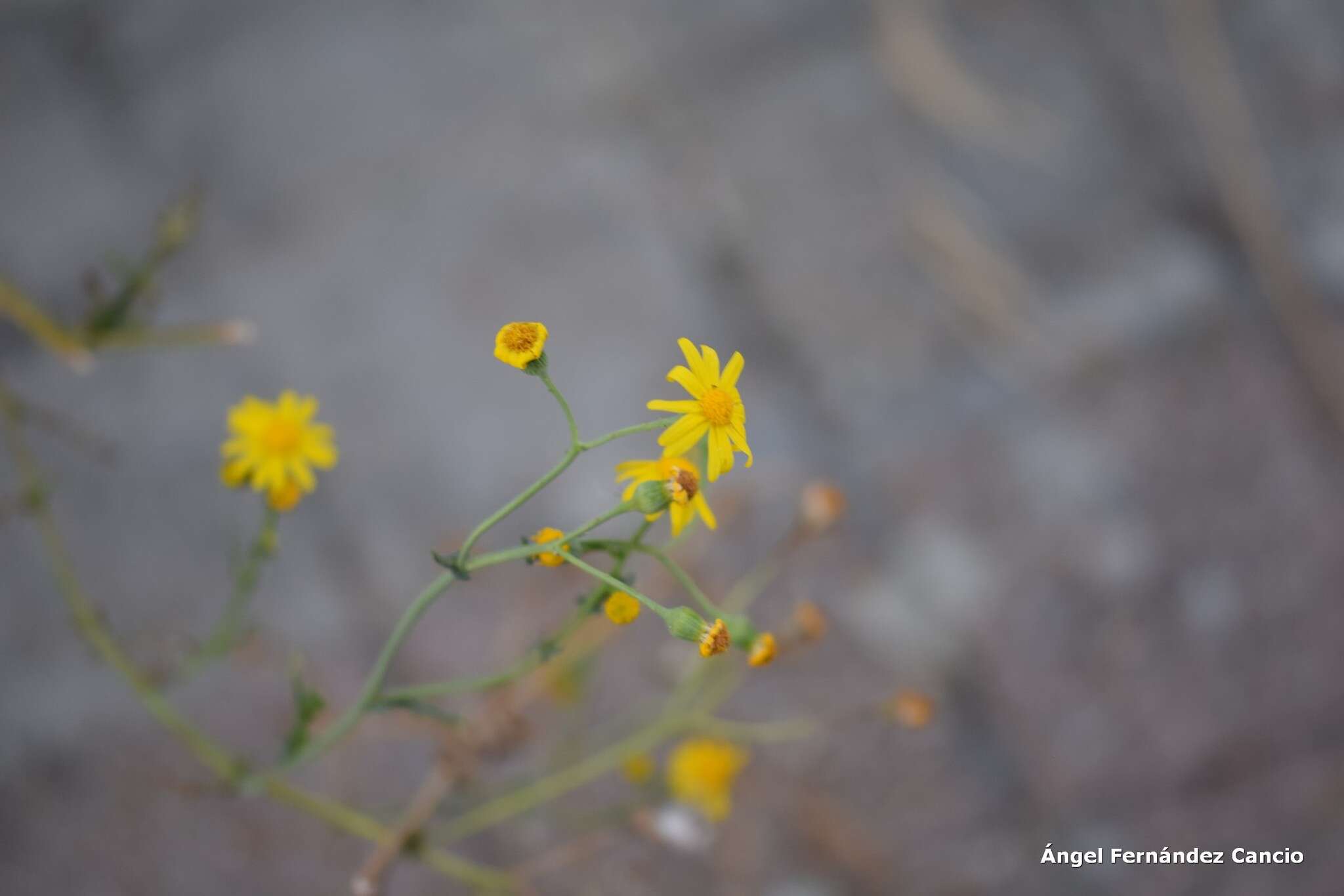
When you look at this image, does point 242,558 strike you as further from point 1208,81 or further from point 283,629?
point 1208,81

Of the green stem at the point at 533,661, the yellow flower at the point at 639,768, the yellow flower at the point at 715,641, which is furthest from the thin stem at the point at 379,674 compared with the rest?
the yellow flower at the point at 639,768

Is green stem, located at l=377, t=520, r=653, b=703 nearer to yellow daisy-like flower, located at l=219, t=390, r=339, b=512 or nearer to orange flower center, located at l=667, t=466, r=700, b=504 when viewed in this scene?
orange flower center, located at l=667, t=466, r=700, b=504

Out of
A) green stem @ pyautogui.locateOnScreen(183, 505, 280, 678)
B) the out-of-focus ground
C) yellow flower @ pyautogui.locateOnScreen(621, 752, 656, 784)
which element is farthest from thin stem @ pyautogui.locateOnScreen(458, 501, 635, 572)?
the out-of-focus ground

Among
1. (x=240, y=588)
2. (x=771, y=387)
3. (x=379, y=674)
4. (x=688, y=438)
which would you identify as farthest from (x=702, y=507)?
(x=771, y=387)

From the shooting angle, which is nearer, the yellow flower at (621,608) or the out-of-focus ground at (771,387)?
the yellow flower at (621,608)

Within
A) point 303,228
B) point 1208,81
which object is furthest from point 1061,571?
point 303,228

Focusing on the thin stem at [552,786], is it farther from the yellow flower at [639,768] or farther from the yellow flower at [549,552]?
the yellow flower at [549,552]

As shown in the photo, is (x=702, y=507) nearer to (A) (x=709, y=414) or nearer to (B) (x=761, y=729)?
(A) (x=709, y=414)
